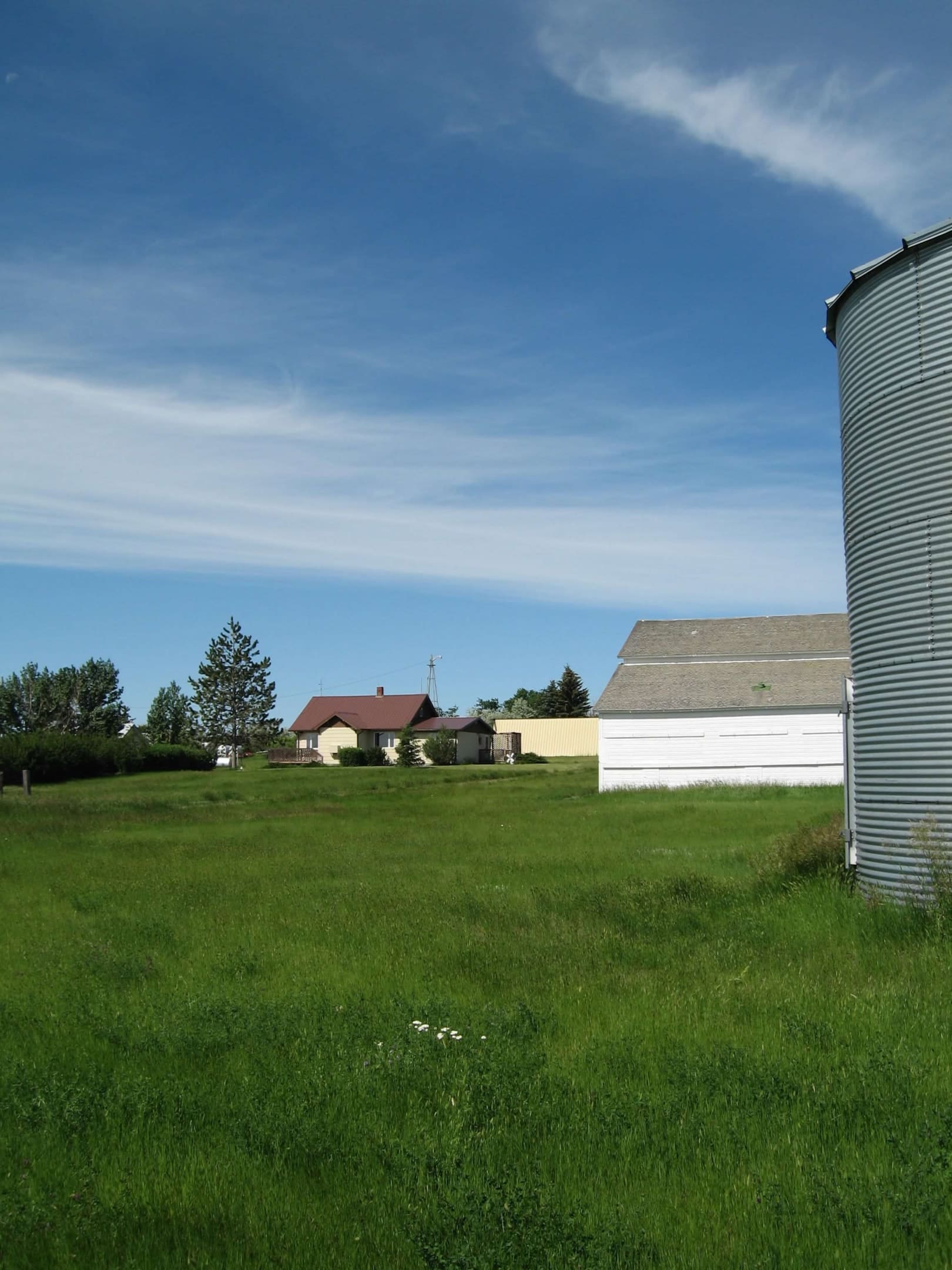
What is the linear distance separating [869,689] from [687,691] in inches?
1295

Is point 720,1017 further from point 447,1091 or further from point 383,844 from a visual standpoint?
point 383,844

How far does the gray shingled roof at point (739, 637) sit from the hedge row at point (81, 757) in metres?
33.8

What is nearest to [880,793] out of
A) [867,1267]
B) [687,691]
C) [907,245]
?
[907,245]

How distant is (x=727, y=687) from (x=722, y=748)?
286 cm

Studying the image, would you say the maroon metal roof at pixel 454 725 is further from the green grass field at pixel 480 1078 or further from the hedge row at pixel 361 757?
the green grass field at pixel 480 1078

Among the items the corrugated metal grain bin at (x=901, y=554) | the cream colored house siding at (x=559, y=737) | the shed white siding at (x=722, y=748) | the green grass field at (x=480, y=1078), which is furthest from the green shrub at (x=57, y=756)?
the corrugated metal grain bin at (x=901, y=554)

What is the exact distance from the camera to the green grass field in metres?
5.03

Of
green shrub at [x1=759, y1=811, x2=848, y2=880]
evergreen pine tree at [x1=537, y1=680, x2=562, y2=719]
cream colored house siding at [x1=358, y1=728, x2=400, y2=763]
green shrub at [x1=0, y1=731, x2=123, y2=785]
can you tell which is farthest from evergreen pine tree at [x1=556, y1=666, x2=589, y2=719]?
green shrub at [x1=759, y1=811, x2=848, y2=880]

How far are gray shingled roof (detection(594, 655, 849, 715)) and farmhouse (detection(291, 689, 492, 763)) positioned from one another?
120ft

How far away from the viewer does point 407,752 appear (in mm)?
74625

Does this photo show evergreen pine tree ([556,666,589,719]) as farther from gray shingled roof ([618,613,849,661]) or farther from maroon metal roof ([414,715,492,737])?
gray shingled roof ([618,613,849,661])

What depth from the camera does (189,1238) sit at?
5.00m

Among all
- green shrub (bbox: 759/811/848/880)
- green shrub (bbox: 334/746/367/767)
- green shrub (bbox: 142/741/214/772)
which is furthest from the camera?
green shrub (bbox: 334/746/367/767)

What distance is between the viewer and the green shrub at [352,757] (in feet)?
254
